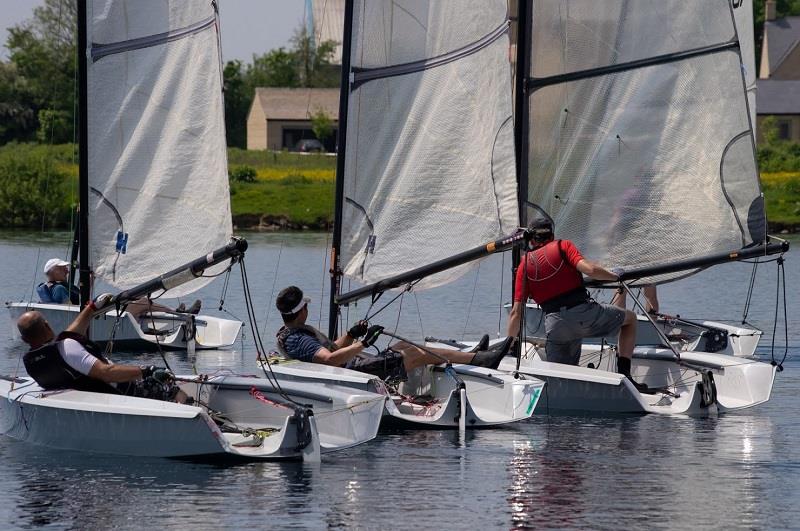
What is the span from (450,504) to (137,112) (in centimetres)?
842

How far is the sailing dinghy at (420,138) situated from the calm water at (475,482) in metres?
2.55

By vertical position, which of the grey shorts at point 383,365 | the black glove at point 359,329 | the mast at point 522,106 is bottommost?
the grey shorts at point 383,365

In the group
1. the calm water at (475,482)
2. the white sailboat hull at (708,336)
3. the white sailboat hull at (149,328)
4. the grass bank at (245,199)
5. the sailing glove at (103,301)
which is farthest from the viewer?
the grass bank at (245,199)

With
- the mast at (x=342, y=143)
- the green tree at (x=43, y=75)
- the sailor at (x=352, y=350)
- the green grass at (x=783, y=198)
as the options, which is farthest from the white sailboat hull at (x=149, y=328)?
the green tree at (x=43, y=75)

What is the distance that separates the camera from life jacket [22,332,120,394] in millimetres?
13719

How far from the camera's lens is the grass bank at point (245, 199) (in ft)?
186

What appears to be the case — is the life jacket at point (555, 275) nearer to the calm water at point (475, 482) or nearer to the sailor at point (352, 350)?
the sailor at point (352, 350)

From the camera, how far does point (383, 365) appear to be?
15.9 metres

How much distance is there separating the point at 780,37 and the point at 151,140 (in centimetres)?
7742

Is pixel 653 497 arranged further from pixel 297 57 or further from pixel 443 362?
pixel 297 57

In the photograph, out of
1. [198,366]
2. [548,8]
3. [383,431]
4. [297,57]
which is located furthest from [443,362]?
[297,57]

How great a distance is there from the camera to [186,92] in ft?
64.3

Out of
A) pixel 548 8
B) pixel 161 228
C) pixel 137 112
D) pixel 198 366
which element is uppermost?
pixel 548 8

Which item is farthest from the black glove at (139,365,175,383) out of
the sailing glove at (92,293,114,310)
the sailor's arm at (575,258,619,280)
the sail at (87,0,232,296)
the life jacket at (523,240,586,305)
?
the sail at (87,0,232,296)
